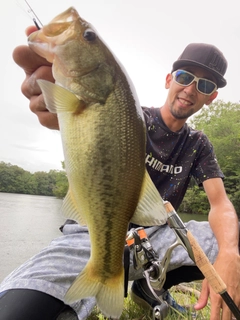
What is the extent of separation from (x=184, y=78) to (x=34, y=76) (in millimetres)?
2066

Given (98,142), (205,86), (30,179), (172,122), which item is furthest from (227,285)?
(30,179)

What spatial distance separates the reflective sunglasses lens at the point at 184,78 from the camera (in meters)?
3.42

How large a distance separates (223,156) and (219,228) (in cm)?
3151

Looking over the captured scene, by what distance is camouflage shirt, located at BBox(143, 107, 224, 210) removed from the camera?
3.21 metres

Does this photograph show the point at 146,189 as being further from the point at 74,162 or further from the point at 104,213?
the point at 74,162

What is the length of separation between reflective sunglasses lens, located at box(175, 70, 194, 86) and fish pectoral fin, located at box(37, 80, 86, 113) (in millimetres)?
2302

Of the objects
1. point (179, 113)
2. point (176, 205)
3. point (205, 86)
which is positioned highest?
point (205, 86)

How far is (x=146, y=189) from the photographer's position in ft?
4.70

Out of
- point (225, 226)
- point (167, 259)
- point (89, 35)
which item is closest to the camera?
point (89, 35)

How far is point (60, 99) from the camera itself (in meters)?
1.34

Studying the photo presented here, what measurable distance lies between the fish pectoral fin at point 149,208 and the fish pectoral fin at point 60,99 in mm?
441

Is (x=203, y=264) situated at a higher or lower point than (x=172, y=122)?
lower

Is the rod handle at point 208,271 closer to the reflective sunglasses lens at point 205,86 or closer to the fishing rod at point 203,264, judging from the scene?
A: the fishing rod at point 203,264

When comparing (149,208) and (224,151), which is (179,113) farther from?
(224,151)
